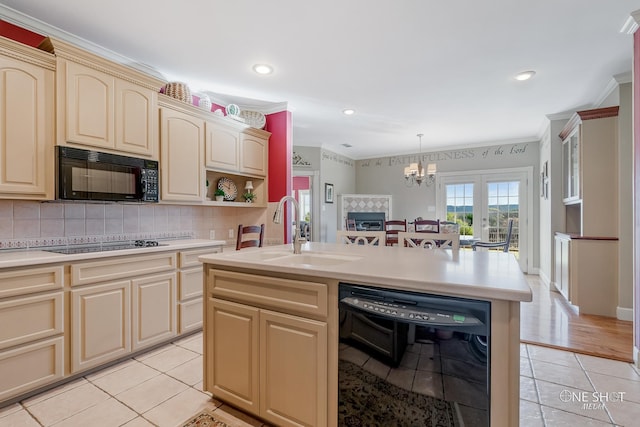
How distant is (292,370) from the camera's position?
1.49 meters

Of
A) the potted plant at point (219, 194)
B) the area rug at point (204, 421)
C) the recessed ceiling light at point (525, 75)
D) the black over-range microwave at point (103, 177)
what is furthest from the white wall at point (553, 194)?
the black over-range microwave at point (103, 177)

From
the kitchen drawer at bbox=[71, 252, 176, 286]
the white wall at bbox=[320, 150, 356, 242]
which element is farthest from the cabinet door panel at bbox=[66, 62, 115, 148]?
the white wall at bbox=[320, 150, 356, 242]

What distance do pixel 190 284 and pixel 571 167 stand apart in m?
4.92

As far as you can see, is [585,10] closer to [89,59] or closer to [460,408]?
[460,408]

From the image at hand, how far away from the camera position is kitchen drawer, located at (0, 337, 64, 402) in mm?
1804

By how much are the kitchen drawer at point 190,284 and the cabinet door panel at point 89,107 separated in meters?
1.24

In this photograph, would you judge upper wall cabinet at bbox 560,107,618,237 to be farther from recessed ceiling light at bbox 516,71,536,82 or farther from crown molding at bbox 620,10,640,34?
crown molding at bbox 620,10,640,34

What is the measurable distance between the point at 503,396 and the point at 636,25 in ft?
9.59

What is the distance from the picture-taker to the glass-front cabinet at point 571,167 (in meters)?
3.80

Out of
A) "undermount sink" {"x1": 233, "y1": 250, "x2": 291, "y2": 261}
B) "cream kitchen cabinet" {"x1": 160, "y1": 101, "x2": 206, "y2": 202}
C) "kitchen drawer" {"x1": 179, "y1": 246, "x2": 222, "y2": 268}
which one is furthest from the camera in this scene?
"cream kitchen cabinet" {"x1": 160, "y1": 101, "x2": 206, "y2": 202}

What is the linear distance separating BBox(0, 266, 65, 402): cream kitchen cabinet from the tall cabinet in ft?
15.9

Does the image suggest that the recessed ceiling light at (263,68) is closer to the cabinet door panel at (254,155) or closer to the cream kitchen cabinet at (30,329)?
the cabinet door panel at (254,155)

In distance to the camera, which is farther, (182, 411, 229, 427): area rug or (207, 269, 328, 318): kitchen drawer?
(182, 411, 229, 427): area rug

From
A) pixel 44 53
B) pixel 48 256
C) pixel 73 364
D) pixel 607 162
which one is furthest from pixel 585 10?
pixel 73 364
